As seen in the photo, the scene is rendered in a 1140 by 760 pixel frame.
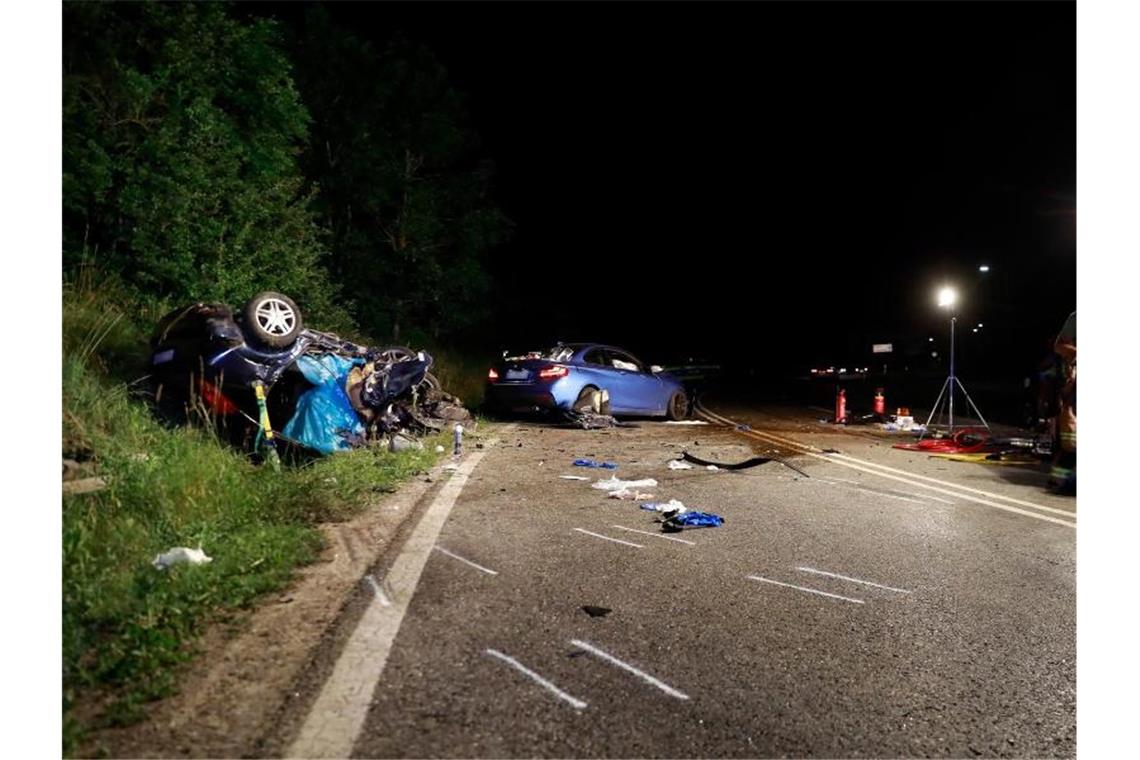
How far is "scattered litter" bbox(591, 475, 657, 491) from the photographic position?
22.3ft

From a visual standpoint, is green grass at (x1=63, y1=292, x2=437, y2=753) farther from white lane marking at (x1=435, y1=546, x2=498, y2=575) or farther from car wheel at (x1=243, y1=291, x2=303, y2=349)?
car wheel at (x1=243, y1=291, x2=303, y2=349)

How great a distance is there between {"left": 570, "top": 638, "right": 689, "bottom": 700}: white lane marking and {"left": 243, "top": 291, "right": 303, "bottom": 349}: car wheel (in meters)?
4.90

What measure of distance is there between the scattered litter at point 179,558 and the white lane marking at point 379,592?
89 cm

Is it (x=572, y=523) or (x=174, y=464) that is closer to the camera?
(x=174, y=464)

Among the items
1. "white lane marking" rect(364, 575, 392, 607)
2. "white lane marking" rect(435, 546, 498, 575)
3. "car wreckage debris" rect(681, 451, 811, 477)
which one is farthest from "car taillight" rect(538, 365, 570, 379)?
"white lane marking" rect(364, 575, 392, 607)

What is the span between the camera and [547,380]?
12.3 m

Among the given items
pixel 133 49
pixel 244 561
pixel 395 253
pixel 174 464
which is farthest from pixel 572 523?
pixel 395 253

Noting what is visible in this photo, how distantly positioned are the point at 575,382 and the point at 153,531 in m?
8.95

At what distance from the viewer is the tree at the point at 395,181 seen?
2112cm

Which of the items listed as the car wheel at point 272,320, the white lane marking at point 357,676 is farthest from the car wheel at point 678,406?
the white lane marking at point 357,676

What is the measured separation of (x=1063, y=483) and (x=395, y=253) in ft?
63.0

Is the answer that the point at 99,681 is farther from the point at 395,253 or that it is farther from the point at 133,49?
the point at 395,253

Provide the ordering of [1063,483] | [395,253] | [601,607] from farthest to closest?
[395,253] < [1063,483] < [601,607]

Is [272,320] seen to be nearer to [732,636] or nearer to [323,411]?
[323,411]
